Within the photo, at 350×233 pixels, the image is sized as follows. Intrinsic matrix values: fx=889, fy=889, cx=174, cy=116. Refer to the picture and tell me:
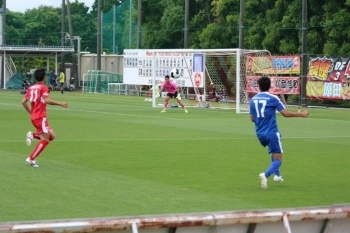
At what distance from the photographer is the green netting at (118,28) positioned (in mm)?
84631

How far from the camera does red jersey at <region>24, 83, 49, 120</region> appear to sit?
15657 mm

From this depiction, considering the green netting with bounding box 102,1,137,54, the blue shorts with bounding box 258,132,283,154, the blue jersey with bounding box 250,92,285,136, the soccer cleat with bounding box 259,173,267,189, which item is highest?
the green netting with bounding box 102,1,137,54

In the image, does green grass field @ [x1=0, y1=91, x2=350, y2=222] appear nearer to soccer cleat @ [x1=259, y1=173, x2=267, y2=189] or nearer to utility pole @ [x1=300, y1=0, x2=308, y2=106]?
soccer cleat @ [x1=259, y1=173, x2=267, y2=189]

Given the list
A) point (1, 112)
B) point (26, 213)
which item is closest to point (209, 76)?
point (1, 112)

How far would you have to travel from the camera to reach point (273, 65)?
40.7 meters

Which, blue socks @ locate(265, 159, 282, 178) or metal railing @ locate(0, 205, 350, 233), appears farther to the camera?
blue socks @ locate(265, 159, 282, 178)

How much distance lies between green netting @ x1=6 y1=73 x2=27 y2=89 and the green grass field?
37887 mm

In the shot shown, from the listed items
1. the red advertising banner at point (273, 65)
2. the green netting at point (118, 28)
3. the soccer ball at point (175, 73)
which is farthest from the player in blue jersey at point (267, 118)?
the green netting at point (118, 28)

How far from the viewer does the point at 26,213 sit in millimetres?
10805

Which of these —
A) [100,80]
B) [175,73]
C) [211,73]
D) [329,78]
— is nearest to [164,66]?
[211,73]

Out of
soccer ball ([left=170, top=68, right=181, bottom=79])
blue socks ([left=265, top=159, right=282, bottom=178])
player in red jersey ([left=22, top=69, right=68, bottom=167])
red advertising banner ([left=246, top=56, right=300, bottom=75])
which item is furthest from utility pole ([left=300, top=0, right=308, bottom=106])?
blue socks ([left=265, top=159, right=282, bottom=178])

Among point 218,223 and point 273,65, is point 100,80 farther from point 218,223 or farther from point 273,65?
point 218,223

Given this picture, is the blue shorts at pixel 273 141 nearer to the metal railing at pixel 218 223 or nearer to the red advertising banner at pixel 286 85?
the metal railing at pixel 218 223

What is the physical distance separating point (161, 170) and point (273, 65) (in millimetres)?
25688
